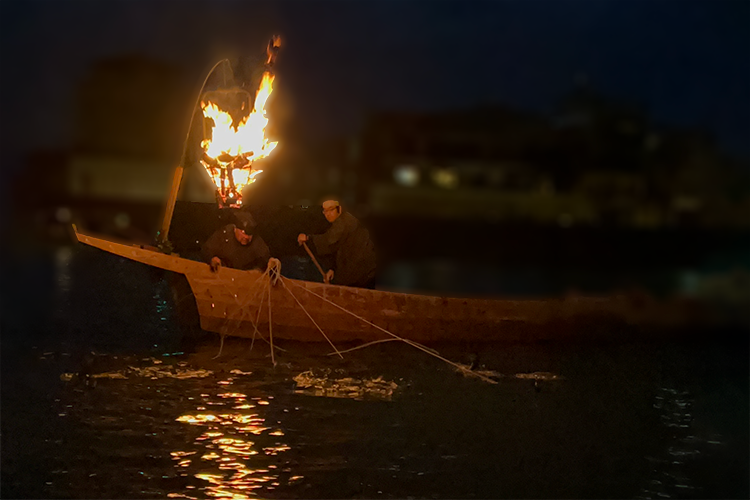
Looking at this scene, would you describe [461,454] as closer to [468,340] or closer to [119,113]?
[468,340]

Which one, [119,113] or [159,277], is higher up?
[119,113]

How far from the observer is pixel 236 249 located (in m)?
12.0

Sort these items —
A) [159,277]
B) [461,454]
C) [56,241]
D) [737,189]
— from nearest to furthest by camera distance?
[461,454]
[159,277]
[56,241]
[737,189]

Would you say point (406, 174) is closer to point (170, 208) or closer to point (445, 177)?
point (445, 177)

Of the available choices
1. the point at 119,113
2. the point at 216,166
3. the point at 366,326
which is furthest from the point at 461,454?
the point at 119,113

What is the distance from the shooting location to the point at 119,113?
2265 inches

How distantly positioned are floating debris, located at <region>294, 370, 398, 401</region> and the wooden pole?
9.86 ft

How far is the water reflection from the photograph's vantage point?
22.6 feet

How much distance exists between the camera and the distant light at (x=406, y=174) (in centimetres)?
5322

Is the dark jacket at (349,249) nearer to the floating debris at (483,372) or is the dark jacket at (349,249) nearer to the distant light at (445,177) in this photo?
the floating debris at (483,372)

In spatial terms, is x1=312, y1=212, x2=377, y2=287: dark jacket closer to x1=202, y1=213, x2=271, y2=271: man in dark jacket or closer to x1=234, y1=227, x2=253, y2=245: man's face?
x1=202, y1=213, x2=271, y2=271: man in dark jacket

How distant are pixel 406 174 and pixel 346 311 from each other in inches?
1659

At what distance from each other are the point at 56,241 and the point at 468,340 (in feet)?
145

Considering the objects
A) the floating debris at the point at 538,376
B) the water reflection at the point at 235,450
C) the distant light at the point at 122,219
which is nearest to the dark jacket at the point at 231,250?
the water reflection at the point at 235,450
